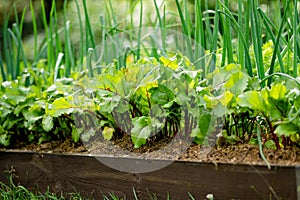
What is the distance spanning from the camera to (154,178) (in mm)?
1396

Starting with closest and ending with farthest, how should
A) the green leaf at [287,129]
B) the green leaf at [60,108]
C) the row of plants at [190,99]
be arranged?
the green leaf at [287,129] → the row of plants at [190,99] → the green leaf at [60,108]

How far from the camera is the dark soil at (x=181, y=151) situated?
121 cm

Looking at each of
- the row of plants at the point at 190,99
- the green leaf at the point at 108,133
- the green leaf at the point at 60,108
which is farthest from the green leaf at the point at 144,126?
the green leaf at the point at 60,108

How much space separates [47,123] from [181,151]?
476 mm

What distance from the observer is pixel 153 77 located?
1413 mm

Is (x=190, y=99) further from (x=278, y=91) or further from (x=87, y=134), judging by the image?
(x=87, y=134)

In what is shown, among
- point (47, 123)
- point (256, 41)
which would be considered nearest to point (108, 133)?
point (47, 123)

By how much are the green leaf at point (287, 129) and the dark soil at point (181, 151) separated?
72 mm

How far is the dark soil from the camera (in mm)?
1211

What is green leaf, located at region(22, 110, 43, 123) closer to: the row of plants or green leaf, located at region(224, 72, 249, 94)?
the row of plants

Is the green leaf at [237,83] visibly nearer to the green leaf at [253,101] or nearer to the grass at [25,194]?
the green leaf at [253,101]

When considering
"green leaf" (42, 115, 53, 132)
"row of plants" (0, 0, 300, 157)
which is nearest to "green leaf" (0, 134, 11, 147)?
"row of plants" (0, 0, 300, 157)

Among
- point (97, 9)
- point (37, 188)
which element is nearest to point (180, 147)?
point (37, 188)

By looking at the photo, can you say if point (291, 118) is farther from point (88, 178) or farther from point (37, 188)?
point (37, 188)
